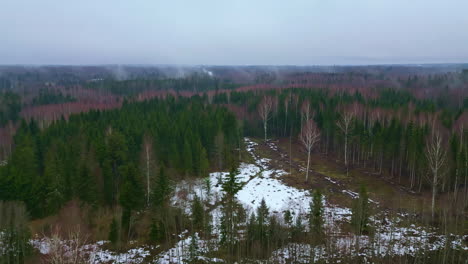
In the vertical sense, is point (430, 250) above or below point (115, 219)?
below

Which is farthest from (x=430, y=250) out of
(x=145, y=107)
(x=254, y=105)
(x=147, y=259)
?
(x=145, y=107)

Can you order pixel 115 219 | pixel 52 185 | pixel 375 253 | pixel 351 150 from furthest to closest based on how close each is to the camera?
1. pixel 351 150
2. pixel 52 185
3. pixel 115 219
4. pixel 375 253

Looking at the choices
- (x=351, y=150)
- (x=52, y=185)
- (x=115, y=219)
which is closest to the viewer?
(x=115, y=219)

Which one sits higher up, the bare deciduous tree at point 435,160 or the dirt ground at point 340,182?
the bare deciduous tree at point 435,160

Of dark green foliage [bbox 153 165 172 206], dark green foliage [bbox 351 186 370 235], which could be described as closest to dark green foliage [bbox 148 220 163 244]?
dark green foliage [bbox 153 165 172 206]

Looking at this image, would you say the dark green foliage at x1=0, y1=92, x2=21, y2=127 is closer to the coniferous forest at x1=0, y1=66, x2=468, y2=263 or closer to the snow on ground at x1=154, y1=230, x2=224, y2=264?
the coniferous forest at x1=0, y1=66, x2=468, y2=263

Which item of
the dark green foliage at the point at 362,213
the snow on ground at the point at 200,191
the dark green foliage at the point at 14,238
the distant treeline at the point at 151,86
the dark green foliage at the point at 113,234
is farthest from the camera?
the distant treeline at the point at 151,86

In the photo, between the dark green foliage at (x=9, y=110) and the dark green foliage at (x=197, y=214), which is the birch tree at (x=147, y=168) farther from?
the dark green foliage at (x=9, y=110)

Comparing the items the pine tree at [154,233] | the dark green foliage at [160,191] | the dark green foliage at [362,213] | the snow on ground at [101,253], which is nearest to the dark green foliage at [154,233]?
the pine tree at [154,233]

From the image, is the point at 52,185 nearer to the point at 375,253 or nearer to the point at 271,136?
the point at 375,253
